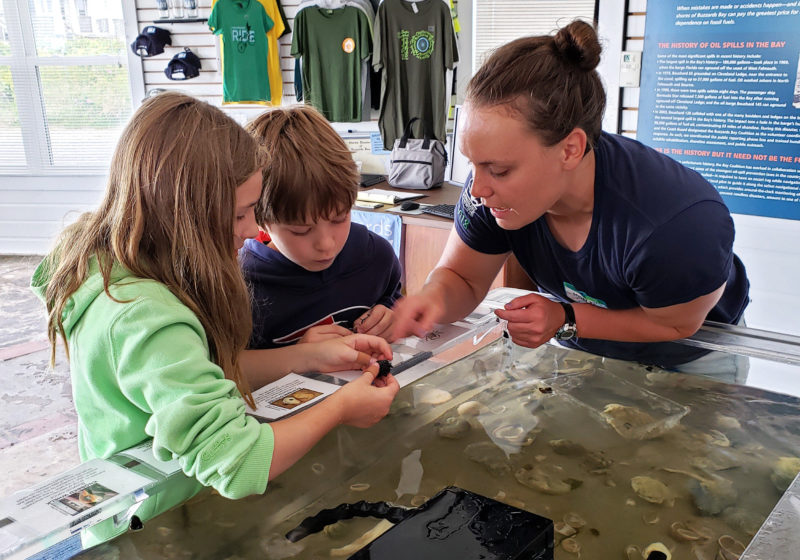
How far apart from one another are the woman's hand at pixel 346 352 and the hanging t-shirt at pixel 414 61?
313cm

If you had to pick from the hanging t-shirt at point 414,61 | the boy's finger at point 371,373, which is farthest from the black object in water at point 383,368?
the hanging t-shirt at point 414,61

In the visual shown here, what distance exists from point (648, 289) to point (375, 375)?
0.57 metres

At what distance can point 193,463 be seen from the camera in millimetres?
832

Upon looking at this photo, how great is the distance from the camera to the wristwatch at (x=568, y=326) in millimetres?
1437

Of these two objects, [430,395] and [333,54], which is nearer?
[430,395]

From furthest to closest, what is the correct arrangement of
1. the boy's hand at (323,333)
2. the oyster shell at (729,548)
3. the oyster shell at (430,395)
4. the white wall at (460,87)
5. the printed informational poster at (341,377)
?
1. the white wall at (460,87)
2. the boy's hand at (323,333)
3. the oyster shell at (430,395)
4. the printed informational poster at (341,377)
5. the oyster shell at (729,548)

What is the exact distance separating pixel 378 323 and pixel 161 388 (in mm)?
676

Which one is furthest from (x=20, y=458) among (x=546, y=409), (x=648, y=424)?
(x=648, y=424)

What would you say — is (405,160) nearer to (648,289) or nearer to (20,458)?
(20,458)

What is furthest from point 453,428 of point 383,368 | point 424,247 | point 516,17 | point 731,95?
point 516,17

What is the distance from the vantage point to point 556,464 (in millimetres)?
1178

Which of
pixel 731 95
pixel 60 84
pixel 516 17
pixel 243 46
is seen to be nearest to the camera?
pixel 731 95

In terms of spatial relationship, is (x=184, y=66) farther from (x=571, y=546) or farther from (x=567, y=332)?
(x=571, y=546)

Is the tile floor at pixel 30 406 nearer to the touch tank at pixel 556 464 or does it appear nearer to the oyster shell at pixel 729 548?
the touch tank at pixel 556 464
